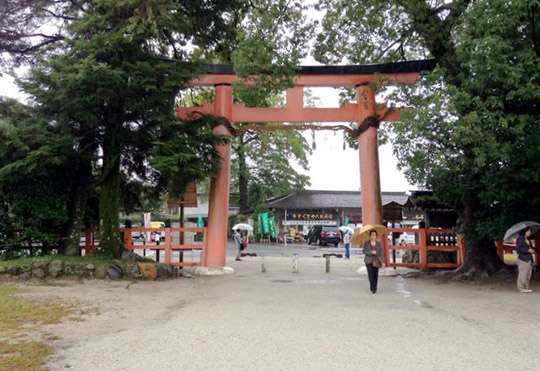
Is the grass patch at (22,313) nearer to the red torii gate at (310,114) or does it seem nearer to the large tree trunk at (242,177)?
the red torii gate at (310,114)

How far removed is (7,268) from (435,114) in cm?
1105

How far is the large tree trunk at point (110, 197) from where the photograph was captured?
1354 centimetres

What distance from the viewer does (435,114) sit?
10.3 m

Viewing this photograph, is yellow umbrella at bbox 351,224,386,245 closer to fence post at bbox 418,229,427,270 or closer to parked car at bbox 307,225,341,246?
fence post at bbox 418,229,427,270

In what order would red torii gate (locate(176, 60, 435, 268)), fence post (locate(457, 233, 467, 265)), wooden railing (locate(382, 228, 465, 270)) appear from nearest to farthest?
red torii gate (locate(176, 60, 435, 268)) < fence post (locate(457, 233, 467, 265)) < wooden railing (locate(382, 228, 465, 270))

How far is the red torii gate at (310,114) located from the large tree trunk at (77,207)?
136 inches

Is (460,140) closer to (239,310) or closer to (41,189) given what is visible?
(239,310)

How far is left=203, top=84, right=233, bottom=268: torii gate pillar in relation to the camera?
599 inches

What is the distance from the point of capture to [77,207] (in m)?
14.1

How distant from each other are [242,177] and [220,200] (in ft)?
89.3

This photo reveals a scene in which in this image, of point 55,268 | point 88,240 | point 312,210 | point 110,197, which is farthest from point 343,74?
point 312,210

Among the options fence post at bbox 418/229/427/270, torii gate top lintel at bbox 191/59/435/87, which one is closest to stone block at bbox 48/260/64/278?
torii gate top lintel at bbox 191/59/435/87

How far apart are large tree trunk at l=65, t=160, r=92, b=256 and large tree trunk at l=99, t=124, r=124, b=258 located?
712 mm

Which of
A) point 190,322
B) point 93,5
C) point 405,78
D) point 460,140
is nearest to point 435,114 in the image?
point 460,140
